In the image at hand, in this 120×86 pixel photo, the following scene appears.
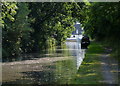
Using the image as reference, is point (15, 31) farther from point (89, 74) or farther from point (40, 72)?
point (89, 74)

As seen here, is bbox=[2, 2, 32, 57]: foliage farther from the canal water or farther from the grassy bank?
the grassy bank

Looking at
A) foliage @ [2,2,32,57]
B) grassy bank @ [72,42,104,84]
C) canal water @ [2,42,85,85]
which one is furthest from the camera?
foliage @ [2,2,32,57]

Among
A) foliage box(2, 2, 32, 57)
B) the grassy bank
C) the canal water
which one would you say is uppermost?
foliage box(2, 2, 32, 57)

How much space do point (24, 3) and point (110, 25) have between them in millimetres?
31991

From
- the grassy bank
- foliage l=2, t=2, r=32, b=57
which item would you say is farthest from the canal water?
foliage l=2, t=2, r=32, b=57

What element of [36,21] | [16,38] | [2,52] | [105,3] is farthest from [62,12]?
[105,3]

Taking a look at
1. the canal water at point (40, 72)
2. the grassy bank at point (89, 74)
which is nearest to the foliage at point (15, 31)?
the canal water at point (40, 72)

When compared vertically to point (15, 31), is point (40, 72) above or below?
below

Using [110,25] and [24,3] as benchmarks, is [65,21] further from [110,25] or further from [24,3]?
[110,25]

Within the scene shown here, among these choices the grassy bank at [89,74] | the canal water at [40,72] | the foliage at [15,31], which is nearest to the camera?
the grassy bank at [89,74]

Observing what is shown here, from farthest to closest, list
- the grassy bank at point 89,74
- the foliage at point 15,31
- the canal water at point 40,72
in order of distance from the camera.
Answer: the foliage at point 15,31
the canal water at point 40,72
the grassy bank at point 89,74

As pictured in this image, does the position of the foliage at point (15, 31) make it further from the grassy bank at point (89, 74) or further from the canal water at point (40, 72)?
the grassy bank at point (89, 74)

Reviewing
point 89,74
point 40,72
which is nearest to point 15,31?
point 40,72

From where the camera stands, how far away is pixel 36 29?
43844mm
